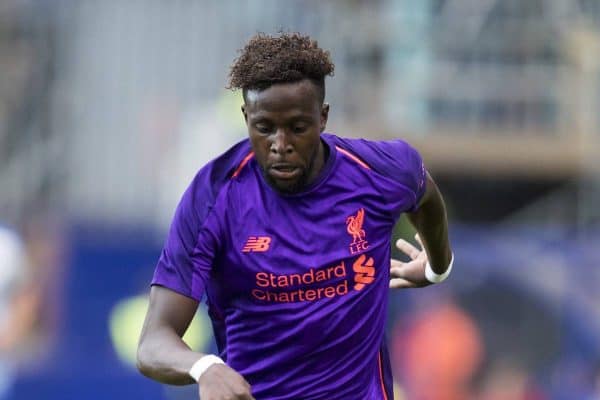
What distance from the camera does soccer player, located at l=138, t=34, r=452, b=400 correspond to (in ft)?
16.4

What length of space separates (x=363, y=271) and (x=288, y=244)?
35 centimetres

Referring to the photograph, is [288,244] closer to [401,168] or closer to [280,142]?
[280,142]

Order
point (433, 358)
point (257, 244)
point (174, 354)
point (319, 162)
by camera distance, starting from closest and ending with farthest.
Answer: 1. point (174, 354)
2. point (257, 244)
3. point (319, 162)
4. point (433, 358)

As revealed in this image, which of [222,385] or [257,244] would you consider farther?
[257,244]

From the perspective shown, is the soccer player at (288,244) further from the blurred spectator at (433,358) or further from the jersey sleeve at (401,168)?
the blurred spectator at (433,358)

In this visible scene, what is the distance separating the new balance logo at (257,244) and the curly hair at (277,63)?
1.81 ft

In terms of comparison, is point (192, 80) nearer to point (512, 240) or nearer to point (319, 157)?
point (512, 240)

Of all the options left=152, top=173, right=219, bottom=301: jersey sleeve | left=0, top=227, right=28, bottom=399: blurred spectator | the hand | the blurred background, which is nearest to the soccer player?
left=152, top=173, right=219, bottom=301: jersey sleeve

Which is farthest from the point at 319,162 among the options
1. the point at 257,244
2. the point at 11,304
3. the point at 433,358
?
the point at 11,304

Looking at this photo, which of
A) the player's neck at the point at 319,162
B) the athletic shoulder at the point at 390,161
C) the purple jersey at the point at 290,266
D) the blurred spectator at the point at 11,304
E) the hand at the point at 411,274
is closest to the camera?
the purple jersey at the point at 290,266

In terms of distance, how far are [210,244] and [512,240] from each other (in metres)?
7.37

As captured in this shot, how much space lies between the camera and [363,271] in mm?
5352

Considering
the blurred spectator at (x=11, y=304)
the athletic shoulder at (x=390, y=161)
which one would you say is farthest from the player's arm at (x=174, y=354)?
the blurred spectator at (x=11, y=304)

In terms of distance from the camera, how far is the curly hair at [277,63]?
4977 mm
